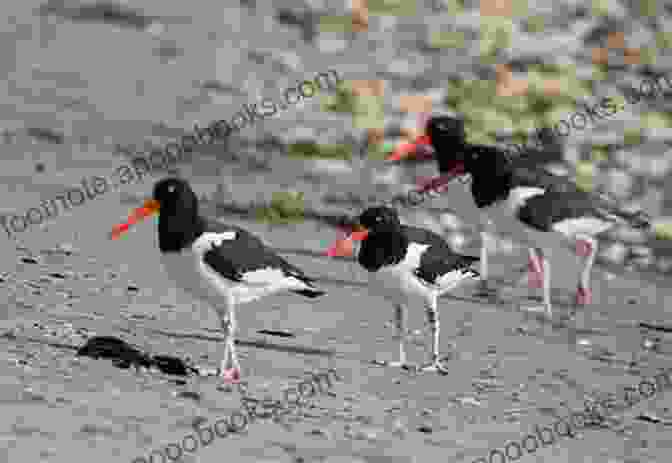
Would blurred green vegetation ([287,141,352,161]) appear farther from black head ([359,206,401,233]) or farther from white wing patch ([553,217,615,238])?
black head ([359,206,401,233])

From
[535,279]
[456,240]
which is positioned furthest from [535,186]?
[456,240]

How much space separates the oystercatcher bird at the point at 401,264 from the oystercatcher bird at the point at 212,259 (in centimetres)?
86

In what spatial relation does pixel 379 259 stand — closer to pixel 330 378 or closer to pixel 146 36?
pixel 330 378

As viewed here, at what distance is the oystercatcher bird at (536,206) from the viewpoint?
12.4 metres

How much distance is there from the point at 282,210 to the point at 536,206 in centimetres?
306

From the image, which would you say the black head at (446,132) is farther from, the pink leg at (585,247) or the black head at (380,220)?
the black head at (380,220)

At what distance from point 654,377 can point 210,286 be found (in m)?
3.87

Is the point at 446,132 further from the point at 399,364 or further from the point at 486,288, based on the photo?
the point at 399,364

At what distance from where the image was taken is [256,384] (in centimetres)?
880

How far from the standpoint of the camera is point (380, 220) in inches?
379

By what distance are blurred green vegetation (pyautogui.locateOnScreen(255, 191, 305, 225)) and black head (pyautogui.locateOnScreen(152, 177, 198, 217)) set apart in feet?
17.1

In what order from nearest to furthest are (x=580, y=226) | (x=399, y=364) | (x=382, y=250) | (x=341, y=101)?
(x=382, y=250) → (x=399, y=364) → (x=580, y=226) → (x=341, y=101)

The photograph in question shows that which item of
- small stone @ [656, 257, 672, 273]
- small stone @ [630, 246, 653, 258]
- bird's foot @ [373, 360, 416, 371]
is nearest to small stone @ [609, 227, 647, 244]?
small stone @ [630, 246, 653, 258]

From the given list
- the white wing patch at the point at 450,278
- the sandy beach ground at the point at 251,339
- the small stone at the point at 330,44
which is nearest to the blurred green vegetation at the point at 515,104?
the small stone at the point at 330,44
